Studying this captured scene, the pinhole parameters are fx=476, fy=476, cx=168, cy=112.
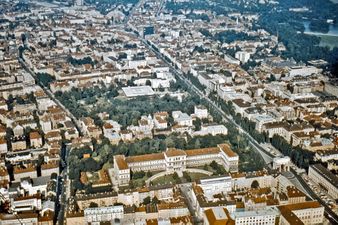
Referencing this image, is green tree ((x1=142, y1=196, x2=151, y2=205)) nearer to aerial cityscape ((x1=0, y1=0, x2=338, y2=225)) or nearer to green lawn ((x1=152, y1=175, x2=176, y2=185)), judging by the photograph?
aerial cityscape ((x1=0, y1=0, x2=338, y2=225))

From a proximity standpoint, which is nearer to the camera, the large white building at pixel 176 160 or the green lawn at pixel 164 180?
the green lawn at pixel 164 180

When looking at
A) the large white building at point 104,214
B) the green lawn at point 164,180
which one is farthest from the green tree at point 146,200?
the green lawn at point 164,180

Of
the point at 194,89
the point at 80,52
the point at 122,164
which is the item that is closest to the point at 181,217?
the point at 122,164

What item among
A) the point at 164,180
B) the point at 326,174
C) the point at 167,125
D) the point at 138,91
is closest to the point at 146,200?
the point at 164,180

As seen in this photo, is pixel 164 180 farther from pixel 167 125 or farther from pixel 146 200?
pixel 167 125

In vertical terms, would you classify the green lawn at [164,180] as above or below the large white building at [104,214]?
below

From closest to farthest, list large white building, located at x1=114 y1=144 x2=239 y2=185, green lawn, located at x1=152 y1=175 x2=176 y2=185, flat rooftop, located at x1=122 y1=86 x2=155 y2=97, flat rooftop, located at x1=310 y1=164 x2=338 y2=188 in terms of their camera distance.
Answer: flat rooftop, located at x1=310 y1=164 x2=338 y2=188, green lawn, located at x1=152 y1=175 x2=176 y2=185, large white building, located at x1=114 y1=144 x2=239 y2=185, flat rooftop, located at x1=122 y1=86 x2=155 y2=97

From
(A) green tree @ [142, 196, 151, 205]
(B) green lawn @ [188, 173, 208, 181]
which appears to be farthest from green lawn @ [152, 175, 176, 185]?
(A) green tree @ [142, 196, 151, 205]

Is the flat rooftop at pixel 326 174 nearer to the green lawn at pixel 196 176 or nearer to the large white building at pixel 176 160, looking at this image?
the large white building at pixel 176 160
